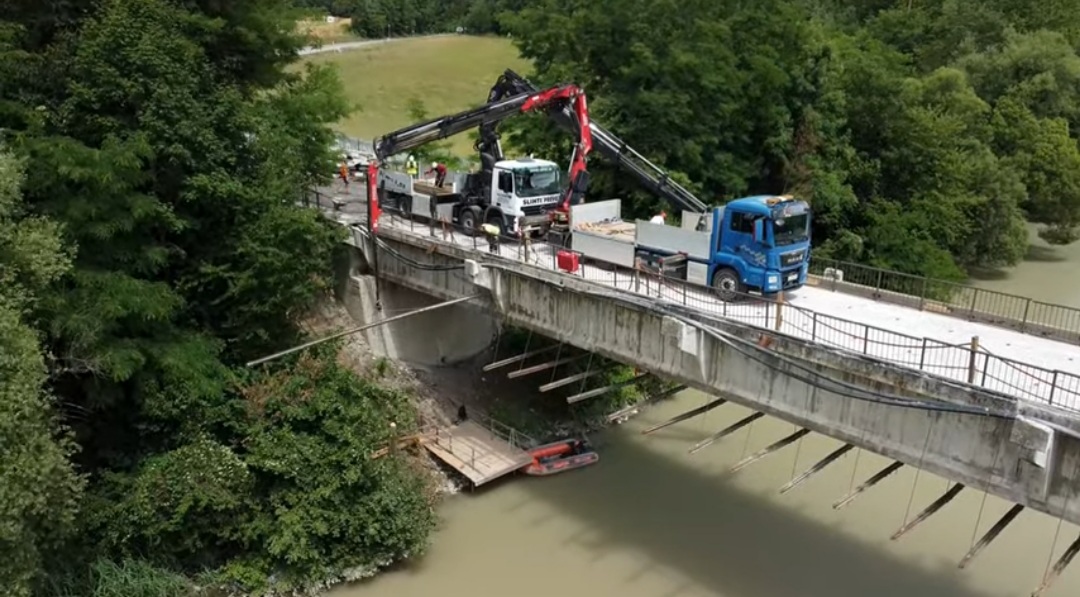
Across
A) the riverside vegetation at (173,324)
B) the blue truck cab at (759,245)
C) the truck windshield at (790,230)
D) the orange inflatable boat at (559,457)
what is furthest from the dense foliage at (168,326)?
the truck windshield at (790,230)

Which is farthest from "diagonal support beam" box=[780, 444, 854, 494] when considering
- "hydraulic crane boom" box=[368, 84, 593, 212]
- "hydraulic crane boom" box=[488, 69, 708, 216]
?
"hydraulic crane boom" box=[368, 84, 593, 212]

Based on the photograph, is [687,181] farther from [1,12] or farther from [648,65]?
[1,12]

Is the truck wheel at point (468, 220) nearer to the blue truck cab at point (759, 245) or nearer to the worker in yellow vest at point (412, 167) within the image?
the worker in yellow vest at point (412, 167)

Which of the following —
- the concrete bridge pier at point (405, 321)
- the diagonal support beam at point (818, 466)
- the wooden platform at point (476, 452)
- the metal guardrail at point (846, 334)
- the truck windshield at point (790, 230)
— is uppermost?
the truck windshield at point (790, 230)

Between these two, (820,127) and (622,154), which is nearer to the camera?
(622,154)

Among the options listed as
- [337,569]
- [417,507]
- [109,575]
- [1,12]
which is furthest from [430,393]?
[1,12]

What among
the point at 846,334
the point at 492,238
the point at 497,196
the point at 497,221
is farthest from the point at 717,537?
the point at 497,196

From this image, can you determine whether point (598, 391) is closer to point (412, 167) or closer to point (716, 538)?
point (716, 538)
